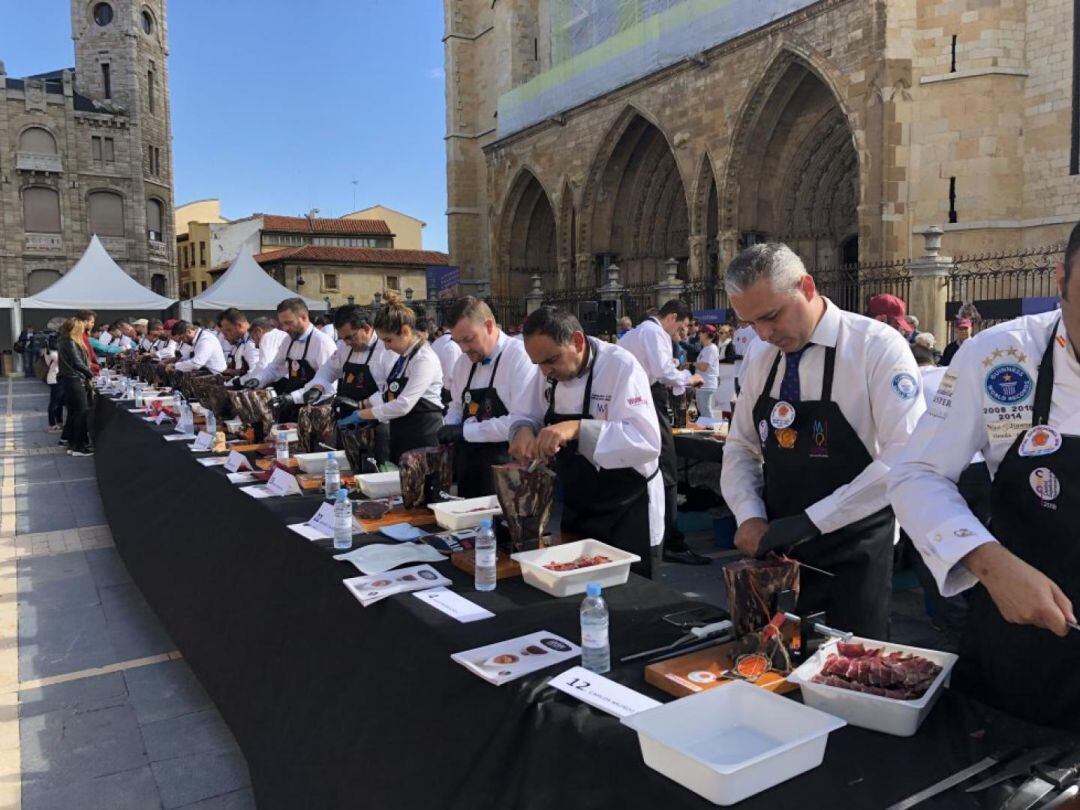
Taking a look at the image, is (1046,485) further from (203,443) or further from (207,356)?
(207,356)

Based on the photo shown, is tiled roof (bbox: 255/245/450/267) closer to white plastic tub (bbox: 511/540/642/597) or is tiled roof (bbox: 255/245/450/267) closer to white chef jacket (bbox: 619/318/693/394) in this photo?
white chef jacket (bbox: 619/318/693/394)

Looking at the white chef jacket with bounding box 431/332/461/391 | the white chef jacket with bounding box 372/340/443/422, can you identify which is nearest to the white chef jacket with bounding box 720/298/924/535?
the white chef jacket with bounding box 372/340/443/422

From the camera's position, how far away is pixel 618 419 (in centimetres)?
318

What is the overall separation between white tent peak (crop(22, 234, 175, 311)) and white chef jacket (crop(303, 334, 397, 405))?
55.0 ft

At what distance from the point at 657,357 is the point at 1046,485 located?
5309 millimetres

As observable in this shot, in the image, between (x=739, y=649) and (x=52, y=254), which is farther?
(x=52, y=254)

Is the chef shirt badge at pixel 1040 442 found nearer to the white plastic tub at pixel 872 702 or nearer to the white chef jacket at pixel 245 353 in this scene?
the white plastic tub at pixel 872 702

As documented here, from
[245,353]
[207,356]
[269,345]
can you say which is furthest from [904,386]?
Result: [207,356]

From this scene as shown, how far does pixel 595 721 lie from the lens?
1.63 metres

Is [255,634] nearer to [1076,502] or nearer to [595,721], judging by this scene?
[595,721]

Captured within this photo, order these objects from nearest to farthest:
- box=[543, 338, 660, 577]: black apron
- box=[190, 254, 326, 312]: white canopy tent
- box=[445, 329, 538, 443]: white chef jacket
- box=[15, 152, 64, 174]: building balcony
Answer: box=[543, 338, 660, 577]: black apron, box=[445, 329, 538, 443]: white chef jacket, box=[190, 254, 326, 312]: white canopy tent, box=[15, 152, 64, 174]: building balcony

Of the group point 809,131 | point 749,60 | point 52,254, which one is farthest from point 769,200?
point 52,254

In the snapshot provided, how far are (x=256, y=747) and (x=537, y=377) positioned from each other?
5.78 feet

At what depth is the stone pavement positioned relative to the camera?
3098 mm
